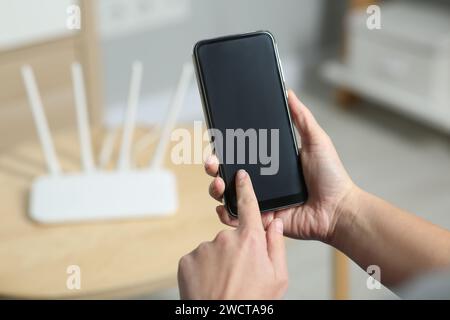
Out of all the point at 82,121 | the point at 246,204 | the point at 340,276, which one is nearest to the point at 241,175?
the point at 246,204

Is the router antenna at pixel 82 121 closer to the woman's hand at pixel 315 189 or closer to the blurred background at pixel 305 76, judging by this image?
the blurred background at pixel 305 76

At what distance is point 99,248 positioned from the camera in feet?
3.02

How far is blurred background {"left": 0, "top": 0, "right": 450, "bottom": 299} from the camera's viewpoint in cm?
140

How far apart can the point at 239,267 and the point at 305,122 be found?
0.19m

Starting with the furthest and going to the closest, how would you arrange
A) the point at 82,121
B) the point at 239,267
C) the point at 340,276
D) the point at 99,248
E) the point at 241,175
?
the point at 340,276, the point at 82,121, the point at 99,248, the point at 241,175, the point at 239,267

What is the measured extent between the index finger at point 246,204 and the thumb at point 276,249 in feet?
0.04

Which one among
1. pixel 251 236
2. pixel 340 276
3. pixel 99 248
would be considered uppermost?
pixel 251 236

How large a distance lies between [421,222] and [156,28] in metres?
1.19

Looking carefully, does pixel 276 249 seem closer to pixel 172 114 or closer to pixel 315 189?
pixel 315 189

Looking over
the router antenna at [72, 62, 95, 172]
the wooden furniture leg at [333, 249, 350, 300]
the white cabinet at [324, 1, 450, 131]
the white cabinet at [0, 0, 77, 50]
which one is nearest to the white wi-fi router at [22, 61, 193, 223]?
the router antenna at [72, 62, 95, 172]

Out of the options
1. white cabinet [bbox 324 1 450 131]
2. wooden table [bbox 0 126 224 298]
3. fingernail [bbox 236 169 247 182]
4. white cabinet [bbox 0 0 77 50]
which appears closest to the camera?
fingernail [bbox 236 169 247 182]

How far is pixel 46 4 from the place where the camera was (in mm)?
1422

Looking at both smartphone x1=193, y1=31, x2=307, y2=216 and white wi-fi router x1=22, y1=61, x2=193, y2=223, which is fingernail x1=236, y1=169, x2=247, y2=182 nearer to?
smartphone x1=193, y1=31, x2=307, y2=216

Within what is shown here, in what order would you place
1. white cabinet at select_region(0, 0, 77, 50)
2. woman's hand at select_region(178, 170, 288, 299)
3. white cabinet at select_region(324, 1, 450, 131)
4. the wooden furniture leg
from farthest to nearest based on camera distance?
1. white cabinet at select_region(324, 1, 450, 131)
2. white cabinet at select_region(0, 0, 77, 50)
3. the wooden furniture leg
4. woman's hand at select_region(178, 170, 288, 299)
